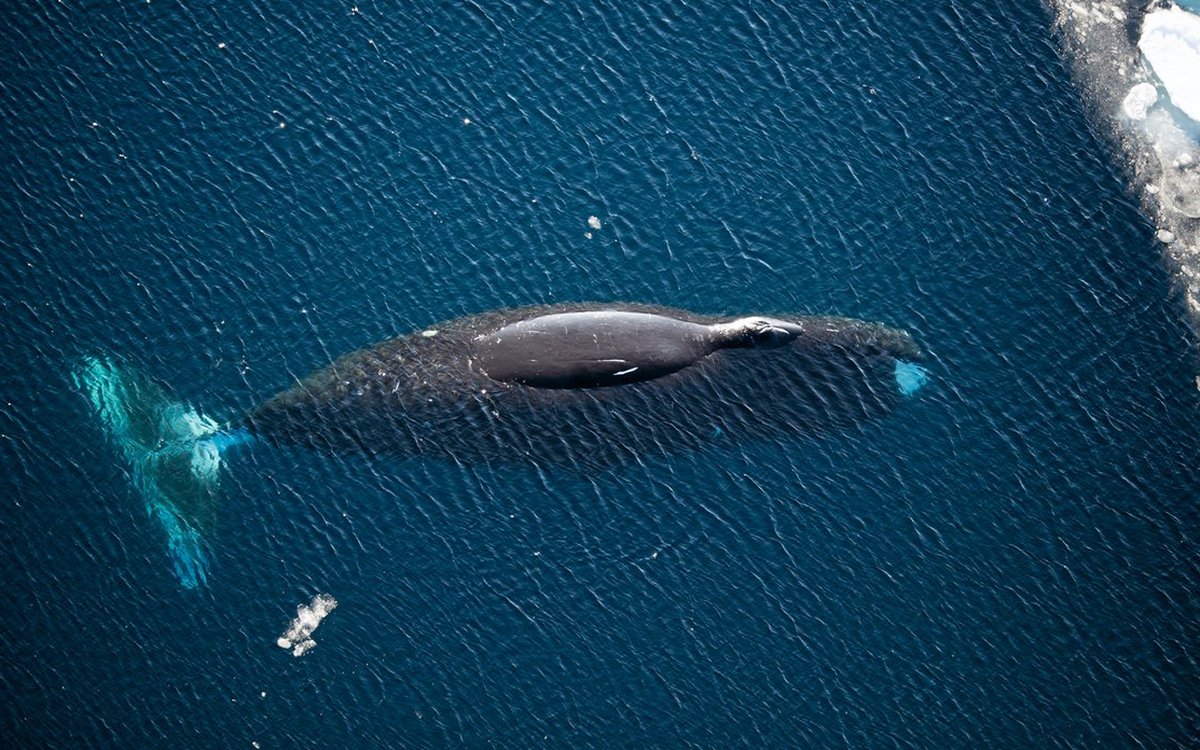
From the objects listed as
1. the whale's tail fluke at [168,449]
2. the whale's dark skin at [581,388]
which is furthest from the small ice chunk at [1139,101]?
the whale's tail fluke at [168,449]

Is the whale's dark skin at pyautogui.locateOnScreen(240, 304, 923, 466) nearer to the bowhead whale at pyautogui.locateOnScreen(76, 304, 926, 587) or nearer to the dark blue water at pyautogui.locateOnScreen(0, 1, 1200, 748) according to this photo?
the bowhead whale at pyautogui.locateOnScreen(76, 304, 926, 587)

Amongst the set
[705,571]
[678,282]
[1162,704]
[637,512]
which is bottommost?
[1162,704]

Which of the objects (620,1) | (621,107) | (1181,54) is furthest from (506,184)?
(1181,54)

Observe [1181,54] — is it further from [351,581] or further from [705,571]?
[351,581]

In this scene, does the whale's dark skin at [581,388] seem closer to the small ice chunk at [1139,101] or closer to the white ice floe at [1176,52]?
the small ice chunk at [1139,101]

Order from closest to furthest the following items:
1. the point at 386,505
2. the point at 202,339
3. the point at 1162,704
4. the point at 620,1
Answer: the point at 1162,704 → the point at 386,505 → the point at 202,339 → the point at 620,1

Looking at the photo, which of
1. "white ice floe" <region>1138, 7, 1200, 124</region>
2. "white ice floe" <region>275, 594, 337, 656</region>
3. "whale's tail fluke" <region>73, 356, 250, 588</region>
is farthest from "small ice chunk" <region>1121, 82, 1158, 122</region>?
"whale's tail fluke" <region>73, 356, 250, 588</region>
